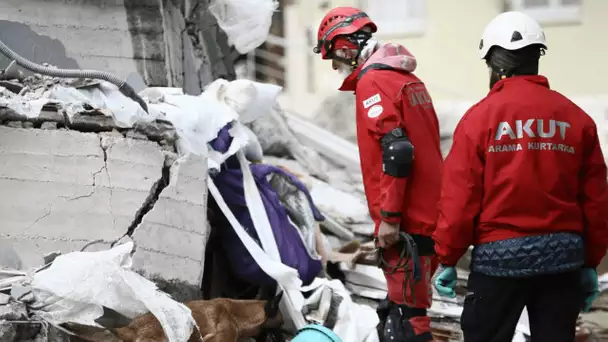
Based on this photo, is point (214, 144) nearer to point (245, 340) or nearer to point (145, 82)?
point (145, 82)

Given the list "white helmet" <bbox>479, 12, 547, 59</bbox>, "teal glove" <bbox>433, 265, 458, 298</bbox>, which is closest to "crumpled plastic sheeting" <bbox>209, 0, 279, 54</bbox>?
"white helmet" <bbox>479, 12, 547, 59</bbox>

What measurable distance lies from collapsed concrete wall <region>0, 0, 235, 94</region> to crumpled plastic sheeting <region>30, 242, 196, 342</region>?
1.92m

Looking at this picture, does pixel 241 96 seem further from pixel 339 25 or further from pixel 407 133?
pixel 407 133

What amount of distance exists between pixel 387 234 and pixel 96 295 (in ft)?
4.46

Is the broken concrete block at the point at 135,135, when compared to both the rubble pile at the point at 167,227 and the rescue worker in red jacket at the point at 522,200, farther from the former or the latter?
the rescue worker in red jacket at the point at 522,200

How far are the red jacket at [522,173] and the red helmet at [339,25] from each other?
120 centimetres

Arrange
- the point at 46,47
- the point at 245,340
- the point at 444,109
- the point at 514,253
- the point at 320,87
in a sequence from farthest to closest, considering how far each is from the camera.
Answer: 1. the point at 320,87
2. the point at 444,109
3. the point at 46,47
4. the point at 245,340
5. the point at 514,253

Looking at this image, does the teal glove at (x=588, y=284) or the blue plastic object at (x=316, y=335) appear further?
the blue plastic object at (x=316, y=335)

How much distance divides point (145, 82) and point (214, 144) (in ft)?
2.93

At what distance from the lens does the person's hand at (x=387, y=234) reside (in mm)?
4457

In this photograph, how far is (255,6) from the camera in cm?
654

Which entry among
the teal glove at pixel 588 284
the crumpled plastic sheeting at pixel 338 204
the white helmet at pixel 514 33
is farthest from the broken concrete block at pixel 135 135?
the crumpled plastic sheeting at pixel 338 204

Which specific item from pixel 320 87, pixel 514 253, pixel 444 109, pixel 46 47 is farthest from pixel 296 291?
pixel 320 87

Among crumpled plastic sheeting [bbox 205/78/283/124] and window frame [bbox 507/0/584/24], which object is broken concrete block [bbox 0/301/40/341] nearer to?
crumpled plastic sheeting [bbox 205/78/283/124]
